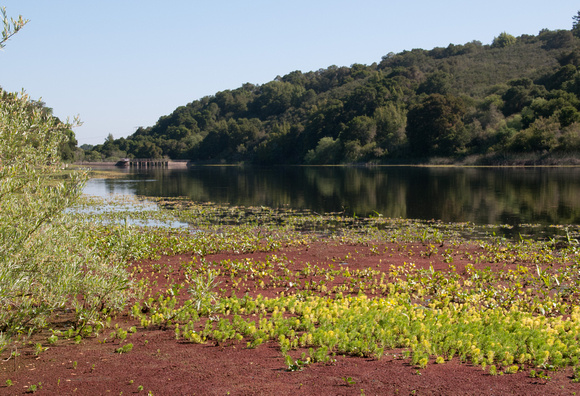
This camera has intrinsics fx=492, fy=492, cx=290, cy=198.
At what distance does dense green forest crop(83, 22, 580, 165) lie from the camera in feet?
282

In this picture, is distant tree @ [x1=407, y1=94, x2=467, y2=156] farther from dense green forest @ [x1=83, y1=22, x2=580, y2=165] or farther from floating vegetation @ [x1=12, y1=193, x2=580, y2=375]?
floating vegetation @ [x1=12, y1=193, x2=580, y2=375]

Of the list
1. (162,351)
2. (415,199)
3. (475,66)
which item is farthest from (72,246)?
(475,66)

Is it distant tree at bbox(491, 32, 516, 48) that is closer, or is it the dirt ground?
the dirt ground

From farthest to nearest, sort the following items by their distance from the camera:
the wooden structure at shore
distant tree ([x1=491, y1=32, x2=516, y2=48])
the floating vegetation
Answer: distant tree ([x1=491, y1=32, x2=516, y2=48]) → the wooden structure at shore → the floating vegetation

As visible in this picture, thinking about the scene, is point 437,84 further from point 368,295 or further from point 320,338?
point 320,338

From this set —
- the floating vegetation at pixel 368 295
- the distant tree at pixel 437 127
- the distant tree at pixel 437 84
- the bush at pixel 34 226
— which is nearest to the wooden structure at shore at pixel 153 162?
the distant tree at pixel 437 84

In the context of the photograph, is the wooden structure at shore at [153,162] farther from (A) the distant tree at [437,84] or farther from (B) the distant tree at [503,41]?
Result: (B) the distant tree at [503,41]

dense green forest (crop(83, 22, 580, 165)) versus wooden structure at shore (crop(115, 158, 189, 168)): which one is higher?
dense green forest (crop(83, 22, 580, 165))

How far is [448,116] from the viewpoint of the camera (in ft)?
328

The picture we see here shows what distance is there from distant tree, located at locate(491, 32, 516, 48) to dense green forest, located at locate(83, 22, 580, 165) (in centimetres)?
55

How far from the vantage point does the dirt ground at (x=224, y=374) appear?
605cm

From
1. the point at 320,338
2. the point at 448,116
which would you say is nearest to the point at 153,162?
the point at 448,116

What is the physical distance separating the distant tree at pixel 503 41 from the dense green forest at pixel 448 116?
1.81 ft

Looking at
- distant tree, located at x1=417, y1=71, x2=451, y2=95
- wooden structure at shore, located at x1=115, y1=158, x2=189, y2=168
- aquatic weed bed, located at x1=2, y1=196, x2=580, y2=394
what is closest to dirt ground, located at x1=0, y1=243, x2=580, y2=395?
aquatic weed bed, located at x1=2, y1=196, x2=580, y2=394
